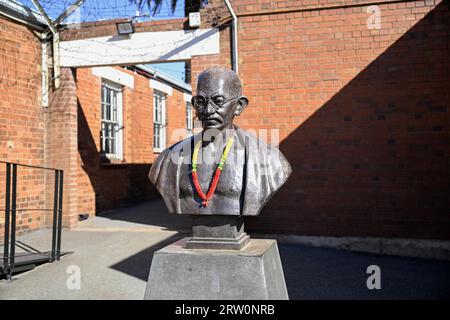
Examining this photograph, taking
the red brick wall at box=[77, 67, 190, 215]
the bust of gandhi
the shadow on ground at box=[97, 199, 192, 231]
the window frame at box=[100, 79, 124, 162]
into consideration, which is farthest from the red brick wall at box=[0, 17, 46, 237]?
the bust of gandhi

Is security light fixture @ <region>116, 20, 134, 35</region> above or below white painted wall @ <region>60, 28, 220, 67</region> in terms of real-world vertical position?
above

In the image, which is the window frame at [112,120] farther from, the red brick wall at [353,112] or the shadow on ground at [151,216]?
the red brick wall at [353,112]

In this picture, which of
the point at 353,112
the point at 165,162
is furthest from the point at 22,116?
the point at 353,112

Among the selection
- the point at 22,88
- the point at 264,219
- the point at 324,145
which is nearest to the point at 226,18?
the point at 324,145

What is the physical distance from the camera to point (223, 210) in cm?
308

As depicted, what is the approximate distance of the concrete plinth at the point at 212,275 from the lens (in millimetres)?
2922

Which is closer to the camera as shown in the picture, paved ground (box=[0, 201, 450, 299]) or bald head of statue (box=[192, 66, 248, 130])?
bald head of statue (box=[192, 66, 248, 130])

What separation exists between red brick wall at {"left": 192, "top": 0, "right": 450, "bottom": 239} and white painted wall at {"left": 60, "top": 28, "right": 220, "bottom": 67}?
0.53 m

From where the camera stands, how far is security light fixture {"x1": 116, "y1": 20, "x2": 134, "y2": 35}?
735cm

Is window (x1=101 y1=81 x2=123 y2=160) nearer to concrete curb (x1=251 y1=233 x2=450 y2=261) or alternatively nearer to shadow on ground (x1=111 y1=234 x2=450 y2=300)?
shadow on ground (x1=111 y1=234 x2=450 y2=300)

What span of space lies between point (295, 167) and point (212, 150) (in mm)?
3587

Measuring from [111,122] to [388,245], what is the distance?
706 centimetres

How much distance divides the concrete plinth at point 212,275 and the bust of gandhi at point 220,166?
0.98 ft

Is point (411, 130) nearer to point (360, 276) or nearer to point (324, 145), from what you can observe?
point (324, 145)
